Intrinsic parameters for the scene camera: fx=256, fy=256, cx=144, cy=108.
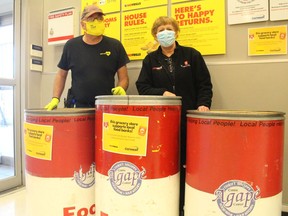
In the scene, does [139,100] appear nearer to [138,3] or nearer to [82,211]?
[82,211]

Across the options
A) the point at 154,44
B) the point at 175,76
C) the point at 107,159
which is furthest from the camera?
the point at 154,44

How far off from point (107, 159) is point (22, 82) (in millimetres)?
2047

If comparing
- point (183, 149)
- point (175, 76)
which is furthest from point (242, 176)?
point (175, 76)

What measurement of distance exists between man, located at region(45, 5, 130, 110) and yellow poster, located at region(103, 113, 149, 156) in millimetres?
858

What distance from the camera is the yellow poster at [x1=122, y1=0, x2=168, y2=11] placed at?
2.04 meters

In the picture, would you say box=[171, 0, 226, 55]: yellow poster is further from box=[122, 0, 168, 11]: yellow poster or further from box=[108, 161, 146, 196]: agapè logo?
box=[108, 161, 146, 196]: agapè logo

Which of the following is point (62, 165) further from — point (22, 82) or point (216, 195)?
point (22, 82)

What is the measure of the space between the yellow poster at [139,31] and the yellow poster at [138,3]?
0.11 ft

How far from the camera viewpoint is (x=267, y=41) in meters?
1.71

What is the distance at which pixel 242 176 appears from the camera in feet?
2.57

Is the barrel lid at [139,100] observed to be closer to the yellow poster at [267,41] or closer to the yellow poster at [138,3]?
the yellow poster at [267,41]

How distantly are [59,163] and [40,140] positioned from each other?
0.38ft

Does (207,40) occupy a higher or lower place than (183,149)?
higher

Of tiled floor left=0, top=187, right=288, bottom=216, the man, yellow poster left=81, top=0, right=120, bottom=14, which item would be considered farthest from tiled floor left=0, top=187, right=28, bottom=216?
yellow poster left=81, top=0, right=120, bottom=14
